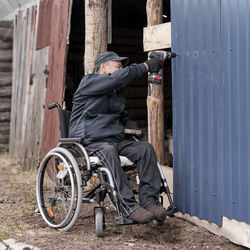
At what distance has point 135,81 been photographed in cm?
1195

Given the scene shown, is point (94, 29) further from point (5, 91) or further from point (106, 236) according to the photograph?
point (5, 91)

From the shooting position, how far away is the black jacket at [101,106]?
508 centimetres

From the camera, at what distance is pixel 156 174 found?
16.5 ft

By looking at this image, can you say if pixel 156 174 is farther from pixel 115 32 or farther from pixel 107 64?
pixel 115 32

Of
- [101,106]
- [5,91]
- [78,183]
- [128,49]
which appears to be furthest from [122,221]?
[5,91]

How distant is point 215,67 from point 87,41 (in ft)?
9.23

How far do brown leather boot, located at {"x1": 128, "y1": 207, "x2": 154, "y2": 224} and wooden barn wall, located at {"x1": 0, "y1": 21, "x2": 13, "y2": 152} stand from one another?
24.9 ft

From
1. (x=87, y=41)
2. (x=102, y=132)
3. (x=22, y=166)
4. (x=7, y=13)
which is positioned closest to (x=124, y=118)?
(x=102, y=132)

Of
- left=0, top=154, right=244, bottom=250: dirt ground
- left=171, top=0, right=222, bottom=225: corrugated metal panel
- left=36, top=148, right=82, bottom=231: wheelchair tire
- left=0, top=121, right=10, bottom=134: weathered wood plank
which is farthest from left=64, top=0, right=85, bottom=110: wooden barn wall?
left=171, top=0, right=222, bottom=225: corrugated metal panel

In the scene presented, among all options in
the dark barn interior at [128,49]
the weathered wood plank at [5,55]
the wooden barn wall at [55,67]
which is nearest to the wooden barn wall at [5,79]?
the weathered wood plank at [5,55]

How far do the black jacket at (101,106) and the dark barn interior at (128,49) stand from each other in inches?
197

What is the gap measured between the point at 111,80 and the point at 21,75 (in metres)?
6.26

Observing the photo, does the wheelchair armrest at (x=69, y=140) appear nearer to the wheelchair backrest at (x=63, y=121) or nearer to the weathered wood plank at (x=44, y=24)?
the wheelchair backrest at (x=63, y=121)

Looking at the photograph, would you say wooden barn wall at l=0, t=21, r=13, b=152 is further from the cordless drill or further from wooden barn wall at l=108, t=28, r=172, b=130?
the cordless drill
